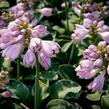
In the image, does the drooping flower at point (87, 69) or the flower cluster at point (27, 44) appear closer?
the flower cluster at point (27, 44)

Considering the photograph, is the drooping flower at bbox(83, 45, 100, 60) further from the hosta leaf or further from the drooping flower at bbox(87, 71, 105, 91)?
the hosta leaf

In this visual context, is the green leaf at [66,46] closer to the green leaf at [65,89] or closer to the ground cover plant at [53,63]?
the ground cover plant at [53,63]

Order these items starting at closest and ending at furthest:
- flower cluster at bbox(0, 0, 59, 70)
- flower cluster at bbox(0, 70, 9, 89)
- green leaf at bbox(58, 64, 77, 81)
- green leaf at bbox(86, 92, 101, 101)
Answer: flower cluster at bbox(0, 0, 59, 70), flower cluster at bbox(0, 70, 9, 89), green leaf at bbox(86, 92, 101, 101), green leaf at bbox(58, 64, 77, 81)

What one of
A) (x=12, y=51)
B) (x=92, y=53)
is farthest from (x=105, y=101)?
(x=12, y=51)

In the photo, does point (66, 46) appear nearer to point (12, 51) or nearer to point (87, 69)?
point (87, 69)

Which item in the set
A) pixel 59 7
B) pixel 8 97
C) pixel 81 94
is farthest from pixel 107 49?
pixel 59 7

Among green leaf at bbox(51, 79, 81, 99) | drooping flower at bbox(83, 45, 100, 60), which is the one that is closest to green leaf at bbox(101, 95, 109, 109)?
green leaf at bbox(51, 79, 81, 99)

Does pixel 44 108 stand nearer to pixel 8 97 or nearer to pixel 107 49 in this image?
pixel 8 97

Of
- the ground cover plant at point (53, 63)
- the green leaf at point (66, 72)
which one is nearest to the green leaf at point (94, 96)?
the ground cover plant at point (53, 63)
